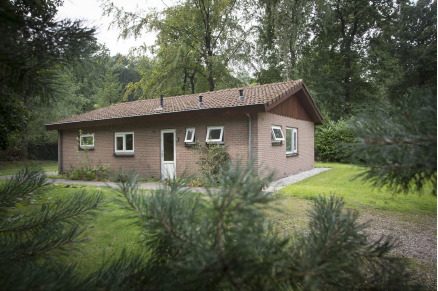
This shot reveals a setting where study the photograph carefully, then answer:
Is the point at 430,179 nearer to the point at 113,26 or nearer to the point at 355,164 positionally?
the point at 355,164

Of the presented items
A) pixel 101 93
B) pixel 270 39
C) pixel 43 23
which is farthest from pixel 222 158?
pixel 101 93

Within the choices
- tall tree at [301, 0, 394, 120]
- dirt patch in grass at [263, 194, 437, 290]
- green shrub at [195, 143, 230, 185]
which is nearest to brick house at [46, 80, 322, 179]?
green shrub at [195, 143, 230, 185]

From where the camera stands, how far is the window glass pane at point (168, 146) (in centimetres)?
1213

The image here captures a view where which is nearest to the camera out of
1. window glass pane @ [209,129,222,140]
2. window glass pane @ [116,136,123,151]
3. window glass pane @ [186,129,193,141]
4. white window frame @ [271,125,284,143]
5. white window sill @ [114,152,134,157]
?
window glass pane @ [209,129,222,140]

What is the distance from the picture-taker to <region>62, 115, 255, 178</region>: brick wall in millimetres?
10531

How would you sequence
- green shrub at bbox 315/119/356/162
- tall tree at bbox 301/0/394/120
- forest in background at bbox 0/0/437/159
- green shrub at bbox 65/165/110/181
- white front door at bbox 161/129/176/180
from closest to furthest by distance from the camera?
white front door at bbox 161/129/176/180 < green shrub at bbox 65/165/110/181 < green shrub at bbox 315/119/356/162 < forest in background at bbox 0/0/437/159 < tall tree at bbox 301/0/394/120

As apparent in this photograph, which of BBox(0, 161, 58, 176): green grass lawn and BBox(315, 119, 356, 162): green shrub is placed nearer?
BBox(0, 161, 58, 176): green grass lawn

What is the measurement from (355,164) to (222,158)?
9.28 meters

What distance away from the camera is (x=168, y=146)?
1223 centimetres

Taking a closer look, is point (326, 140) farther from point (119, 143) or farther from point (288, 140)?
point (119, 143)

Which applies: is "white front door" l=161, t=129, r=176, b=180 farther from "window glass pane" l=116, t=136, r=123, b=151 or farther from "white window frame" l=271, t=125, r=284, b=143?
"white window frame" l=271, t=125, r=284, b=143

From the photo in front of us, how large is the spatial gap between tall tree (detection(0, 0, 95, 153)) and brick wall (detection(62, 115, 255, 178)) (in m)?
8.08

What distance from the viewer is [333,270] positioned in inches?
32.8

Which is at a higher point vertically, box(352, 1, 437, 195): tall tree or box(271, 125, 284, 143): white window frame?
box(271, 125, 284, 143): white window frame
